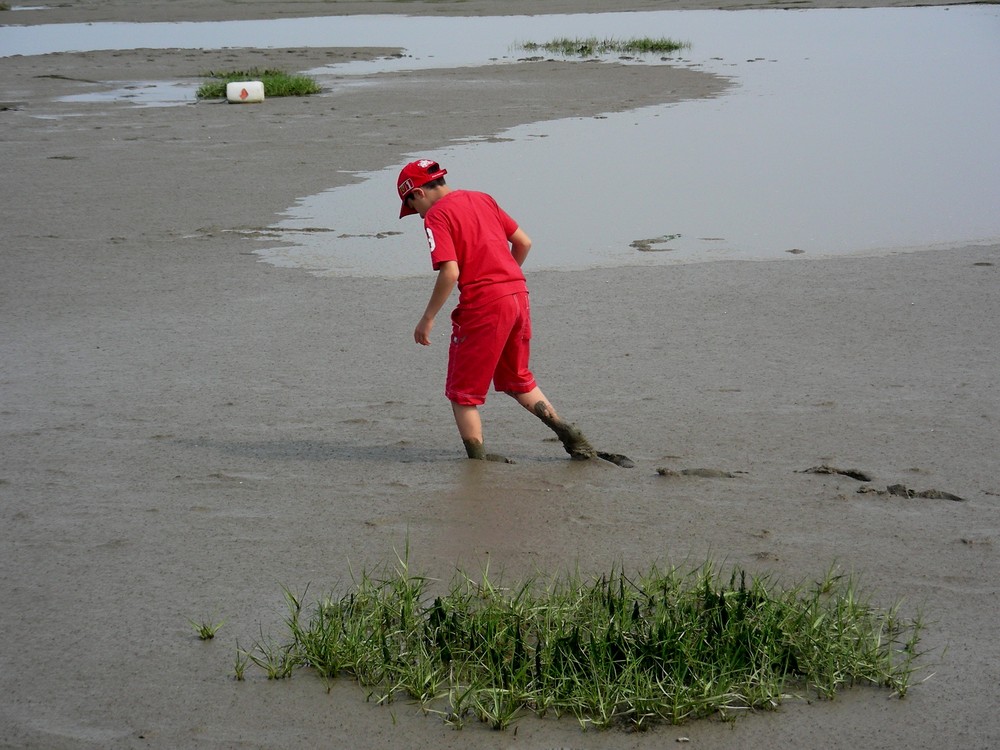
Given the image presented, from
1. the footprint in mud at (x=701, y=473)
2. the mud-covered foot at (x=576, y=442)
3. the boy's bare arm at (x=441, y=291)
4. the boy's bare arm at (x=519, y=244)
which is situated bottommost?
the footprint in mud at (x=701, y=473)

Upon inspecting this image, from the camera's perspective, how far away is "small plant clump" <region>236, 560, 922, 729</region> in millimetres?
3502

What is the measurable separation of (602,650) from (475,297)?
7.42 feet

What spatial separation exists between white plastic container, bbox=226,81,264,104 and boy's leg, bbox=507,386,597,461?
51.1ft

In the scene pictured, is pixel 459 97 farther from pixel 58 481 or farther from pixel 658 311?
pixel 58 481

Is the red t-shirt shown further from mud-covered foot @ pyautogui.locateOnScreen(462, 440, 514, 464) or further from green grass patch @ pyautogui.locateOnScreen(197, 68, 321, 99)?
green grass patch @ pyautogui.locateOnScreen(197, 68, 321, 99)

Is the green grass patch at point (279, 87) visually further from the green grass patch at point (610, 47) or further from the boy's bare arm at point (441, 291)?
the boy's bare arm at point (441, 291)

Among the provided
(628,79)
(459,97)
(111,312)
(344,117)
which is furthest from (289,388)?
(628,79)

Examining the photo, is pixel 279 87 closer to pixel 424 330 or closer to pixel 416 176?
pixel 416 176

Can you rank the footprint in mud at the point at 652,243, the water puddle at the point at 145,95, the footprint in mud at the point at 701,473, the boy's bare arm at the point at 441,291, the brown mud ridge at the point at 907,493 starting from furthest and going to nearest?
the water puddle at the point at 145,95, the footprint in mud at the point at 652,243, the footprint in mud at the point at 701,473, the boy's bare arm at the point at 441,291, the brown mud ridge at the point at 907,493

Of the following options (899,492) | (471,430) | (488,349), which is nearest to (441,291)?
(488,349)

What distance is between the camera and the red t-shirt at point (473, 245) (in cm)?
538

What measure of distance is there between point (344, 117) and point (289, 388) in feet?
39.7

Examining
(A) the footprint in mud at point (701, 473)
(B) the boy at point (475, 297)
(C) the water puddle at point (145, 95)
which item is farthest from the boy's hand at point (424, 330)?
(C) the water puddle at point (145, 95)

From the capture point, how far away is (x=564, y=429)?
18.3 ft
